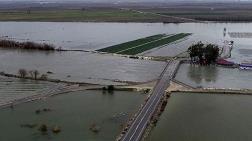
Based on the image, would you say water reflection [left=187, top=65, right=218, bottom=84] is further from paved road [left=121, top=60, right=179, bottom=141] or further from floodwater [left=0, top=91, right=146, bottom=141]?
floodwater [left=0, top=91, right=146, bottom=141]

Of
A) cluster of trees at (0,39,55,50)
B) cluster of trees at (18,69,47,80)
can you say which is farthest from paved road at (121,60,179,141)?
cluster of trees at (0,39,55,50)

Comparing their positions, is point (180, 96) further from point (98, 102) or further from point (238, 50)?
point (238, 50)

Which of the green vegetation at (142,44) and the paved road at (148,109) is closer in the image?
the paved road at (148,109)

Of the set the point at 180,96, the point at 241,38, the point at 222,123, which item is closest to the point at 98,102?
the point at 180,96

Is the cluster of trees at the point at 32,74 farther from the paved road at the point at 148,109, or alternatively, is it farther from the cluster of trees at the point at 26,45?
the cluster of trees at the point at 26,45

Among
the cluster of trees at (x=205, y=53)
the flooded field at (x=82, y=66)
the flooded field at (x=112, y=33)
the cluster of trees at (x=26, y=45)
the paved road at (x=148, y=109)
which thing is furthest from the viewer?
the flooded field at (x=112, y=33)

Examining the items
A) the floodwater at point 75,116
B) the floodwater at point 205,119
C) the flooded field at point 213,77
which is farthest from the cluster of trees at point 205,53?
the floodwater at point 75,116

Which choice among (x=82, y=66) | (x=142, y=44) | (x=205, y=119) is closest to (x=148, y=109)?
(x=205, y=119)
